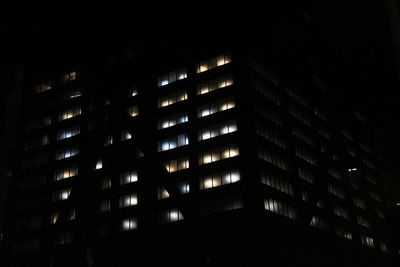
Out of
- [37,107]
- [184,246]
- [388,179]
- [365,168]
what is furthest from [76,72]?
[388,179]

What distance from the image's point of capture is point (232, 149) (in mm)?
63031

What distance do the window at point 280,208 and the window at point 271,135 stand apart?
9459 mm

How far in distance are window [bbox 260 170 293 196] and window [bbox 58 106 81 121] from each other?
1521 inches

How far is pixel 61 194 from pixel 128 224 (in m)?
16.8

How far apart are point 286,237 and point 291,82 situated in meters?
27.6

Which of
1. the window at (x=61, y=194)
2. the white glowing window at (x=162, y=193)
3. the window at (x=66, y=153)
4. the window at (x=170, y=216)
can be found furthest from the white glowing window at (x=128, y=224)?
the window at (x=66, y=153)

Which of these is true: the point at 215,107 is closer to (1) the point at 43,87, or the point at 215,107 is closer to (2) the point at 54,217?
(2) the point at 54,217

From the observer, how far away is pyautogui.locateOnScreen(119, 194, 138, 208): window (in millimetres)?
69875

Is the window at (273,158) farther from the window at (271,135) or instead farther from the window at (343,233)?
the window at (343,233)

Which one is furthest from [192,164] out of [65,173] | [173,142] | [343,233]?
[343,233]

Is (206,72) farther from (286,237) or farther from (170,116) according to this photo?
(286,237)

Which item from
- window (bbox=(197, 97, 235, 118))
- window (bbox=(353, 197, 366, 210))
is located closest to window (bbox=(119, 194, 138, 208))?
window (bbox=(197, 97, 235, 118))

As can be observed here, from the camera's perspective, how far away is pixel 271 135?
225 ft

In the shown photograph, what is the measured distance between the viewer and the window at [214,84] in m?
67.8
